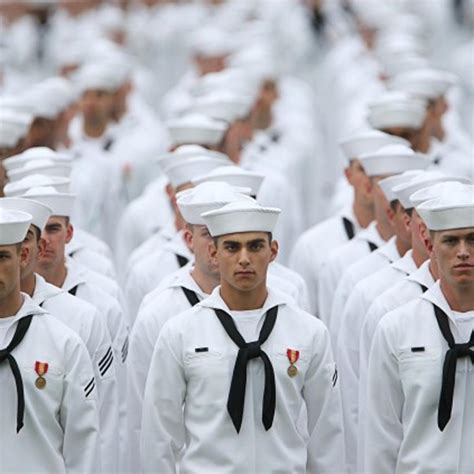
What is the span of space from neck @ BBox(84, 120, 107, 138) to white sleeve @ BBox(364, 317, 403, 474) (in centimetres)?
656

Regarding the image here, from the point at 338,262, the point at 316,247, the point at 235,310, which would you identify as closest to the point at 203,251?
the point at 235,310

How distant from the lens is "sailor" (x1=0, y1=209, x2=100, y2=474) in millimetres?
6426

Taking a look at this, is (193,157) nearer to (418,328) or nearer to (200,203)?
(200,203)

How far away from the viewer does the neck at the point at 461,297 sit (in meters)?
6.73

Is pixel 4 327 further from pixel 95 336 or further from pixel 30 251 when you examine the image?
pixel 95 336

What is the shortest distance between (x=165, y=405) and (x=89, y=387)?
34cm

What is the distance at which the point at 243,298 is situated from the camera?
266 inches

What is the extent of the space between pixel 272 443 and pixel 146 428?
1.85ft

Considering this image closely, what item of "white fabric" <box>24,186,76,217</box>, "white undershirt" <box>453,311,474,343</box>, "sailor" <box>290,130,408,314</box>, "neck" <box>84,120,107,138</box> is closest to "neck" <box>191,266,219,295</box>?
"white fabric" <box>24,186,76,217</box>

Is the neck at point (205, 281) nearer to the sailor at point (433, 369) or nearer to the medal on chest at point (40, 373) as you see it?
the sailor at point (433, 369)

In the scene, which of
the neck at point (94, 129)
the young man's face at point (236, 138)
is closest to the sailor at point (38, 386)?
the young man's face at point (236, 138)

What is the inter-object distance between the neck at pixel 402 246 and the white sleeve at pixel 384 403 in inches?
61.4

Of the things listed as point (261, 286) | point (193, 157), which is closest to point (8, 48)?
point (193, 157)

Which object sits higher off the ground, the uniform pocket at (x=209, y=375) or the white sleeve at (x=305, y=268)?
the white sleeve at (x=305, y=268)
